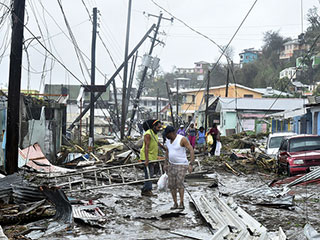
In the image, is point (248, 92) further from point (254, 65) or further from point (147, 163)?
point (147, 163)

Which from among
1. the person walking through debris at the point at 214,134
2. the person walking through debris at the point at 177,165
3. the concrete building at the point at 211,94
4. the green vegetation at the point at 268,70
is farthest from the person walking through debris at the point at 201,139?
the green vegetation at the point at 268,70

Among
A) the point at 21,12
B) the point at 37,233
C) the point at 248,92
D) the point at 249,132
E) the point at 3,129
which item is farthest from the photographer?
the point at 248,92

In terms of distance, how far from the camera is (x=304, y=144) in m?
17.2

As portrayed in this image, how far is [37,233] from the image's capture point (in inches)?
291

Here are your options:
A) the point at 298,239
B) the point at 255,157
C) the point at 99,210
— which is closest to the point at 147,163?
the point at 99,210

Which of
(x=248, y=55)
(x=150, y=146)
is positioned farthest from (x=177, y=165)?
(x=248, y=55)

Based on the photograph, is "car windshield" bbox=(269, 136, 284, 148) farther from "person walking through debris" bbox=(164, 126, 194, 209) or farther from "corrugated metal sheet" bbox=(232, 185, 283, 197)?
"person walking through debris" bbox=(164, 126, 194, 209)

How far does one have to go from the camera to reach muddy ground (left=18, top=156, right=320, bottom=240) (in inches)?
296

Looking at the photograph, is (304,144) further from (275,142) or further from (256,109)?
(256,109)

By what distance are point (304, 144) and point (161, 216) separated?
9820 millimetres

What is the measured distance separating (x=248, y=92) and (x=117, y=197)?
182ft

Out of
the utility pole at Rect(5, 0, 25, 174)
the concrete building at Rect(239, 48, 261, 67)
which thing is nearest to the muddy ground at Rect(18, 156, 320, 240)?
the utility pole at Rect(5, 0, 25, 174)

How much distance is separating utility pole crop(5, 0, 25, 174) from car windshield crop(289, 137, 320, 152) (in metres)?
10.0

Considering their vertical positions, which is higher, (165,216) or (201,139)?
(165,216)
